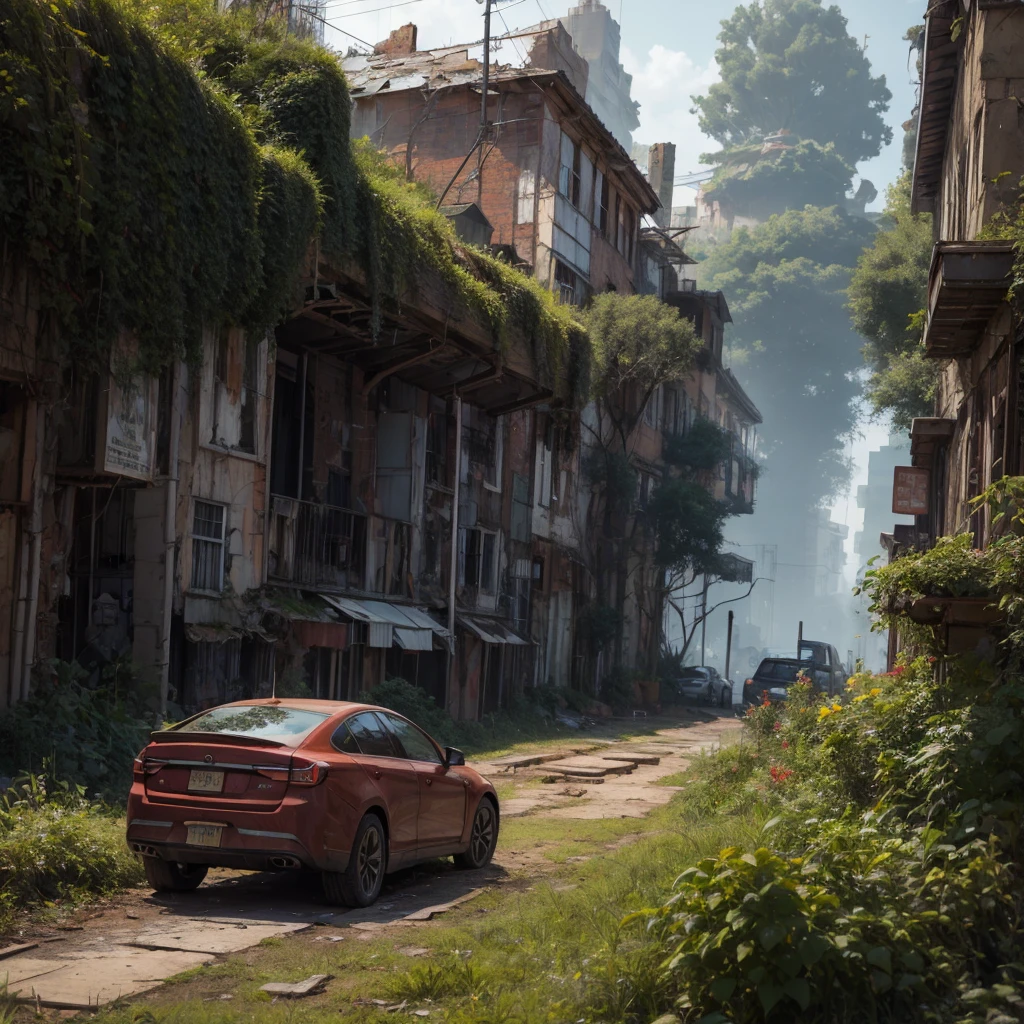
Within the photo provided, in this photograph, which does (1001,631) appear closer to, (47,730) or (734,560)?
(47,730)

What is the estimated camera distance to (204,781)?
9117mm

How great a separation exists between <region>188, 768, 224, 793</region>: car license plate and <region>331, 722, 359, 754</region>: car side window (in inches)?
34.6

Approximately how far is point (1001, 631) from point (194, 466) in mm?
12034

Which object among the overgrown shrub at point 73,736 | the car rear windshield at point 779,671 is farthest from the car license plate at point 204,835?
the car rear windshield at point 779,671

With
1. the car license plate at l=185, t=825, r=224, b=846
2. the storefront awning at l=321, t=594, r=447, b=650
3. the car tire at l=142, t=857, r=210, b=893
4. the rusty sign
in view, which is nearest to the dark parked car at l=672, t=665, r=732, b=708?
the storefront awning at l=321, t=594, r=447, b=650

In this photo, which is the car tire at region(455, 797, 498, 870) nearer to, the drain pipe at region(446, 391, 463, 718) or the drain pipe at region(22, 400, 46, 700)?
the drain pipe at region(22, 400, 46, 700)

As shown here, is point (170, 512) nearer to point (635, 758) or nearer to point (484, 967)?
point (635, 758)

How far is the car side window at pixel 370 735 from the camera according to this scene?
992cm

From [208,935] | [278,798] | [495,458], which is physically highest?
[495,458]

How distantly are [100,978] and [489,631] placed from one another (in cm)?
2195

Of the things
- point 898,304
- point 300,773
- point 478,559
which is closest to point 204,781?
point 300,773

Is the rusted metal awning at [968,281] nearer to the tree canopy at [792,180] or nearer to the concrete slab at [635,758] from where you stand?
the concrete slab at [635,758]

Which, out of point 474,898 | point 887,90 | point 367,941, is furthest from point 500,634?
point 887,90

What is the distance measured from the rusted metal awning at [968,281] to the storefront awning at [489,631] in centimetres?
1635
